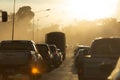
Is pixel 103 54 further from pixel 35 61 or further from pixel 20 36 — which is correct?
pixel 20 36

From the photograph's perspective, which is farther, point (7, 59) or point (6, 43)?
point (6, 43)

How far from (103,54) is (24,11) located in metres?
158

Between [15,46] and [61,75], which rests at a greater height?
[15,46]

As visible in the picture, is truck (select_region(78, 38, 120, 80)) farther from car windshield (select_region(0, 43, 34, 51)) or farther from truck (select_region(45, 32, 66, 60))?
truck (select_region(45, 32, 66, 60))

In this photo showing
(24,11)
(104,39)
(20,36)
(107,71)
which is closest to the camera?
(107,71)

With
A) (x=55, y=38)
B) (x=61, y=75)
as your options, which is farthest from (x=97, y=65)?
(x=55, y=38)

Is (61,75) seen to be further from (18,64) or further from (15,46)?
(18,64)

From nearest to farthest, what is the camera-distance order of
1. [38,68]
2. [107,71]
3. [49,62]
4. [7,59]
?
[107,71]
[7,59]
[38,68]
[49,62]

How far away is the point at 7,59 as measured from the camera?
838 inches

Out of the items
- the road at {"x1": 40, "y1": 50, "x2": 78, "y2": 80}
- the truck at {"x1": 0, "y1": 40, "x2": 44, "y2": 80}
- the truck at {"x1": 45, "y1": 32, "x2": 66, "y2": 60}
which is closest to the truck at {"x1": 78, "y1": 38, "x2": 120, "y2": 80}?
the truck at {"x1": 0, "y1": 40, "x2": 44, "y2": 80}

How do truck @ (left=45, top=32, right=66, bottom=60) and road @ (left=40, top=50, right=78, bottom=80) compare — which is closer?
road @ (left=40, top=50, right=78, bottom=80)

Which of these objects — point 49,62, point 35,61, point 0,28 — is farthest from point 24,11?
point 35,61

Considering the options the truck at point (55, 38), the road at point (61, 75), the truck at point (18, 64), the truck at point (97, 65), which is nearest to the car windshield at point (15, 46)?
the truck at point (18, 64)

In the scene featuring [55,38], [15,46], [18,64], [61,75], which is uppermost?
[15,46]
